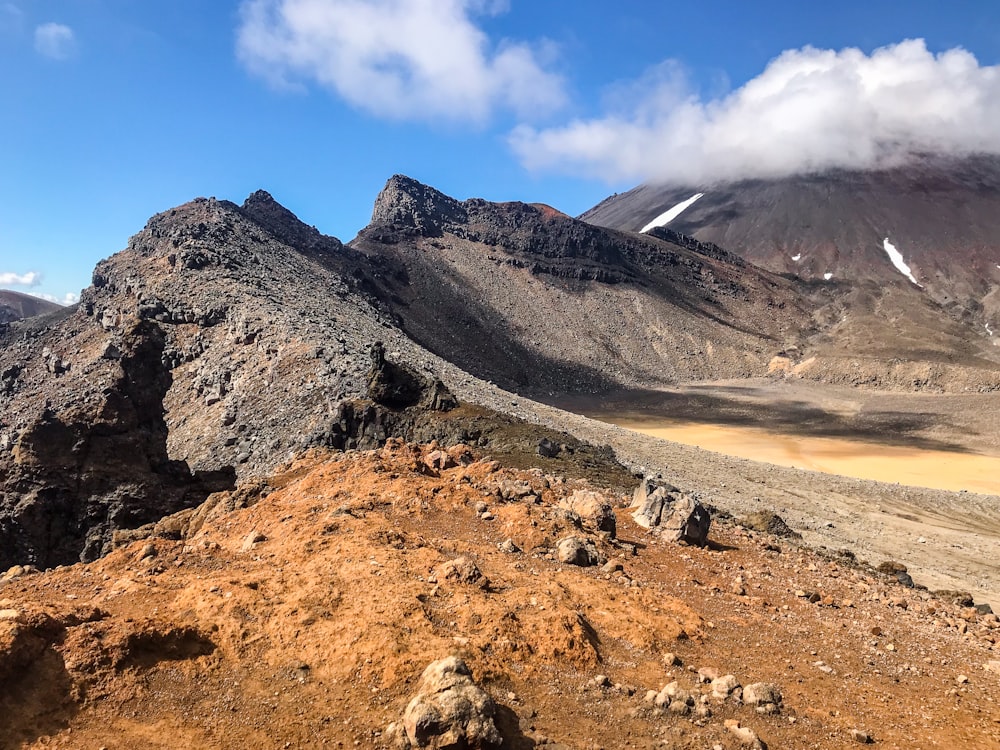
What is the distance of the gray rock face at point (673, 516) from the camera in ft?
41.0

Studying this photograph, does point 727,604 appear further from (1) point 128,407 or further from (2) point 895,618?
(1) point 128,407

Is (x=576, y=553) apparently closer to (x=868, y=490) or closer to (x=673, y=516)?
(x=673, y=516)

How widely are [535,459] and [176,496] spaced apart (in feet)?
30.3

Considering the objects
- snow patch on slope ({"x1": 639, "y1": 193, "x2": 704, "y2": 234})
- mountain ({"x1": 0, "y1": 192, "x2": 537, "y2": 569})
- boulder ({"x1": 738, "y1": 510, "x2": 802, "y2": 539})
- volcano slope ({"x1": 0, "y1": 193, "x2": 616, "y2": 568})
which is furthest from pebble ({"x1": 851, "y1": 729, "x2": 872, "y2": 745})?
snow patch on slope ({"x1": 639, "y1": 193, "x2": 704, "y2": 234})

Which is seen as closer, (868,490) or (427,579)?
(427,579)

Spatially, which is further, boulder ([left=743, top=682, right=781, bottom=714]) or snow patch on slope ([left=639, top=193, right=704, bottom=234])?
snow patch on slope ([left=639, top=193, right=704, bottom=234])

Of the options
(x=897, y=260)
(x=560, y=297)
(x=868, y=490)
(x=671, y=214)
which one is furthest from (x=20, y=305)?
(x=897, y=260)

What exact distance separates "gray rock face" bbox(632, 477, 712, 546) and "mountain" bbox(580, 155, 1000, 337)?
120354 mm

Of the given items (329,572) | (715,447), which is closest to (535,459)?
(329,572)

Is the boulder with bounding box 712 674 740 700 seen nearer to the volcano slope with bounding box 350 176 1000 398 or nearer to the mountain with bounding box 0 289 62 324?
the volcano slope with bounding box 350 176 1000 398

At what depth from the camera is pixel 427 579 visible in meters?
8.82

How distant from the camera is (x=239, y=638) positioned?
731 centimetres

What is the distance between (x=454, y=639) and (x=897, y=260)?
158499mm

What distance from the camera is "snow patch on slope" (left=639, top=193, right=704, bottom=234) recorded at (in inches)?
6737
